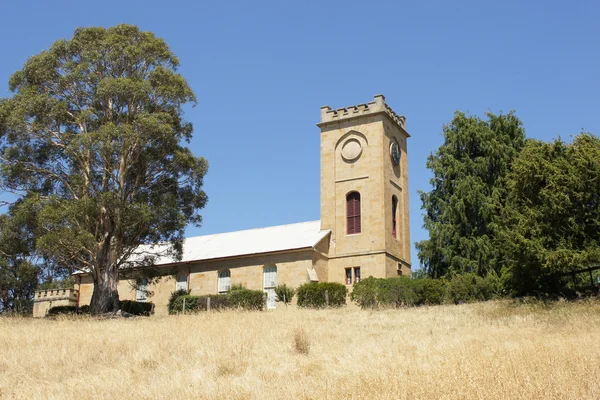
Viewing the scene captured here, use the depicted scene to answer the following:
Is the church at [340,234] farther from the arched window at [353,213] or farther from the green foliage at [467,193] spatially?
the green foliage at [467,193]

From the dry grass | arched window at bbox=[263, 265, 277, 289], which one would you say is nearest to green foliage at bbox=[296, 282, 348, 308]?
arched window at bbox=[263, 265, 277, 289]

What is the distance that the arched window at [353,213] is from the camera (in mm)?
40094

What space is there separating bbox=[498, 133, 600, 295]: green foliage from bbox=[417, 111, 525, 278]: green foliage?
8.24 metres

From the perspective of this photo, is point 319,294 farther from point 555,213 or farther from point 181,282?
point 181,282

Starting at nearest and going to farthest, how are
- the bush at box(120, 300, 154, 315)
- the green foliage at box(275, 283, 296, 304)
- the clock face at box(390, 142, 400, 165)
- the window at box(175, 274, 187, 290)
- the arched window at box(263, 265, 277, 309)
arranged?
the green foliage at box(275, 283, 296, 304), the arched window at box(263, 265, 277, 309), the bush at box(120, 300, 154, 315), the clock face at box(390, 142, 400, 165), the window at box(175, 274, 187, 290)

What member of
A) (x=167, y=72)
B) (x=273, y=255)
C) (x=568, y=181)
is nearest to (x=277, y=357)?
(x=568, y=181)

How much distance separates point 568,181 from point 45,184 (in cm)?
2550

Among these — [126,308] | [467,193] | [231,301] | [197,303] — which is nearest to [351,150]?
[467,193]

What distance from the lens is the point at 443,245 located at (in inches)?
1510

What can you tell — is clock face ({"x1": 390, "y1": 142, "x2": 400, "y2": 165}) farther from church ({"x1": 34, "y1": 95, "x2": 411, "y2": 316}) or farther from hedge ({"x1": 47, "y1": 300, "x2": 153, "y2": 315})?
hedge ({"x1": 47, "y1": 300, "x2": 153, "y2": 315})

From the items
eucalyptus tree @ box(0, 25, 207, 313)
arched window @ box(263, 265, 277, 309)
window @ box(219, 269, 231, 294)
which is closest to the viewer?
eucalyptus tree @ box(0, 25, 207, 313)

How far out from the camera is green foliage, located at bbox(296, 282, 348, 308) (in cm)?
3297

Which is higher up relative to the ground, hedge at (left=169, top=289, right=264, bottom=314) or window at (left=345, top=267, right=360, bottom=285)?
window at (left=345, top=267, right=360, bottom=285)

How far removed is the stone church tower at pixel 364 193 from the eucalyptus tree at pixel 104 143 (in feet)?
34.7
